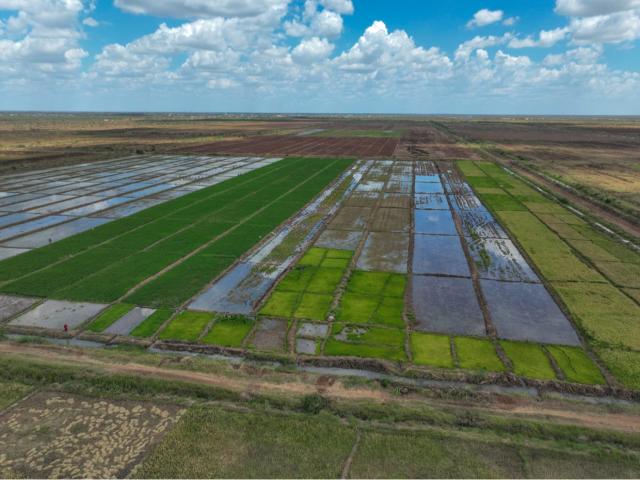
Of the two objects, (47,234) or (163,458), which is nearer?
(163,458)

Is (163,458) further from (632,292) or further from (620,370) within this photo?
(632,292)

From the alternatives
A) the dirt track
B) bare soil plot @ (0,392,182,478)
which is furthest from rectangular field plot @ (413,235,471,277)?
bare soil plot @ (0,392,182,478)

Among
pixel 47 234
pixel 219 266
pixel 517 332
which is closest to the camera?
pixel 517 332

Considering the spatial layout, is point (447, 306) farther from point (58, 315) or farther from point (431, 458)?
point (58, 315)

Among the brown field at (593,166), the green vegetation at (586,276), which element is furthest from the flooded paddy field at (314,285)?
the brown field at (593,166)

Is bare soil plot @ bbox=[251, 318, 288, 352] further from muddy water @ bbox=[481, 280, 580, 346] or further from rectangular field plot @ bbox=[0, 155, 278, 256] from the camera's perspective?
rectangular field plot @ bbox=[0, 155, 278, 256]

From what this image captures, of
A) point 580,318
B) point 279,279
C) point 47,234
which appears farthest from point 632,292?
point 47,234
